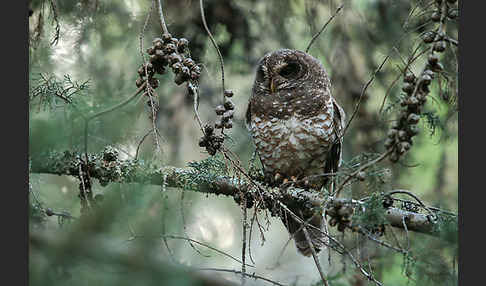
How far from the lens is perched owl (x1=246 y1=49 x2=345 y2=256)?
3191 mm

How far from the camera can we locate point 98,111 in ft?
4.85

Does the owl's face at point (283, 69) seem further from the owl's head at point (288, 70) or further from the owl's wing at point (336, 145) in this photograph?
the owl's wing at point (336, 145)

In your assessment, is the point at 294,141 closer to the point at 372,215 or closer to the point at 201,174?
the point at 201,174

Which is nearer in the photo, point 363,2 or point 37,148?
point 37,148

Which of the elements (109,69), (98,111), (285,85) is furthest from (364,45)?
(98,111)

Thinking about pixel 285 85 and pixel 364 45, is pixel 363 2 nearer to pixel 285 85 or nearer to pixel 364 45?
pixel 364 45

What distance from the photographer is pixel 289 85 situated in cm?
340

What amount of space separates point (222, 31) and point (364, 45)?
1.23 m

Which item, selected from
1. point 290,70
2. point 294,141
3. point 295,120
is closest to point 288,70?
point 290,70

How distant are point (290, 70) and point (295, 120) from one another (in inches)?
17.7

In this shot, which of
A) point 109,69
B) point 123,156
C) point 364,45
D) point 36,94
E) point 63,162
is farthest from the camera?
point 364,45

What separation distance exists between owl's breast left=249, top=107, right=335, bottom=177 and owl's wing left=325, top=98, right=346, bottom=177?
1.9 inches

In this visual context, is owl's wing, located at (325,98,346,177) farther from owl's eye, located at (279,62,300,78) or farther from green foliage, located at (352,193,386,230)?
green foliage, located at (352,193,386,230)

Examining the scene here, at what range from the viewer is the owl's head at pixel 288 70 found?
3396 millimetres
